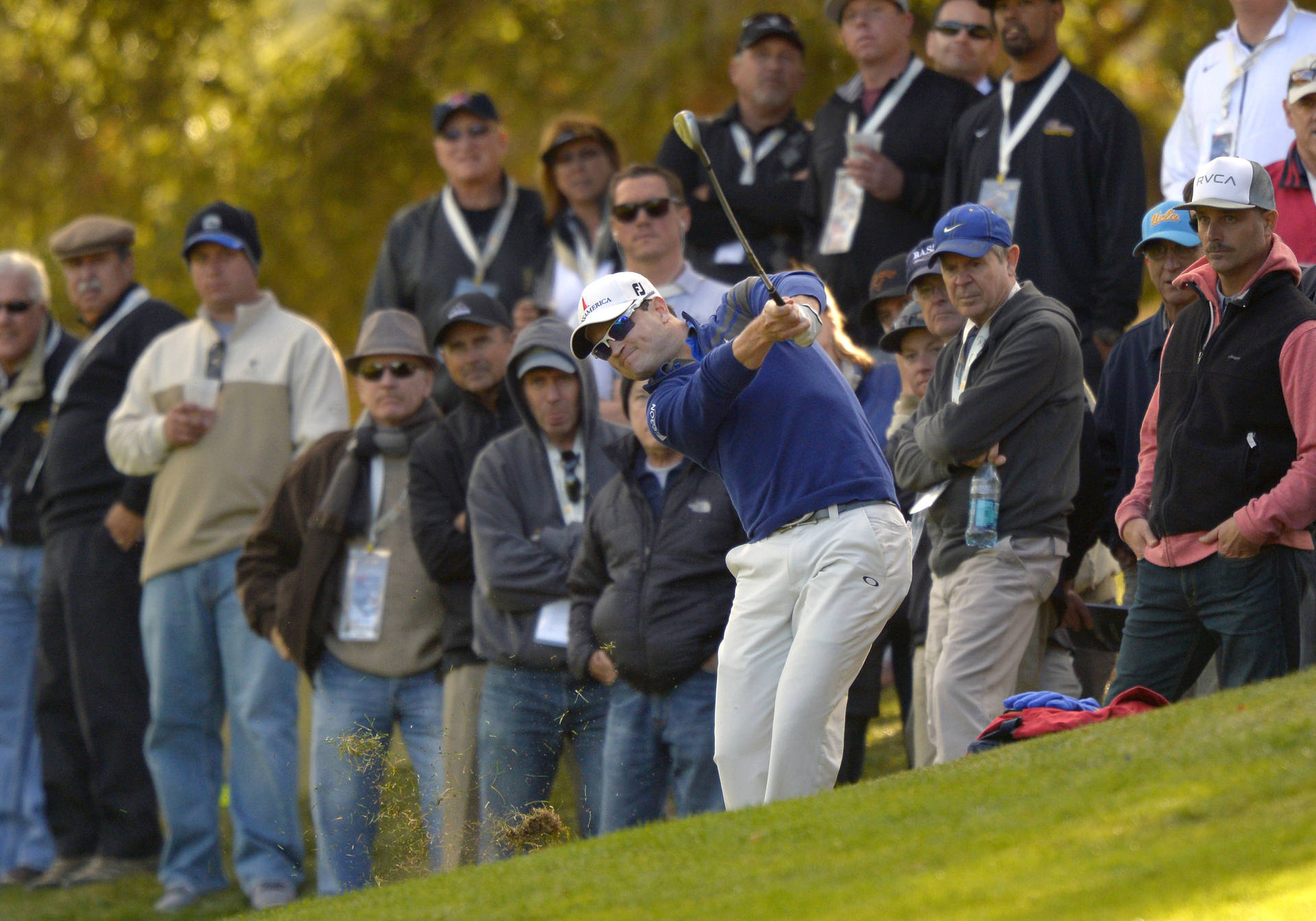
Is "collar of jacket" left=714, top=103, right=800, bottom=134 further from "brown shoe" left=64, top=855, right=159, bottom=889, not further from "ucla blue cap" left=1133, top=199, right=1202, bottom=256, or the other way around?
"brown shoe" left=64, top=855, right=159, bottom=889

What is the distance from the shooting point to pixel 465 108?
34.0 feet

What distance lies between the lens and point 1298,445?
6074 millimetres

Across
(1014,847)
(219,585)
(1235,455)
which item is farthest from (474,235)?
(1014,847)

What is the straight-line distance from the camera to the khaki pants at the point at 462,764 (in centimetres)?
807

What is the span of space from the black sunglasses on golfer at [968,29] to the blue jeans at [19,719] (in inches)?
242

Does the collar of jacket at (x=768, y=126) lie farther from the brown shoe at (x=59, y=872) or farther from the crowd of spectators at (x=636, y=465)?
the brown shoe at (x=59, y=872)

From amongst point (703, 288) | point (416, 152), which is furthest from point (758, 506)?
point (416, 152)

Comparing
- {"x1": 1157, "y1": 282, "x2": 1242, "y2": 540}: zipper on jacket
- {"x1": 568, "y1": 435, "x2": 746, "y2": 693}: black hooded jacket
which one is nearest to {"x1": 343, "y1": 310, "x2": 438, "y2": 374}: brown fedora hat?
Answer: {"x1": 568, "y1": 435, "x2": 746, "y2": 693}: black hooded jacket

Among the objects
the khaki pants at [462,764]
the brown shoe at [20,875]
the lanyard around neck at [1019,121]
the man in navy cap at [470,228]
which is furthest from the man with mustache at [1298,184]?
the brown shoe at [20,875]

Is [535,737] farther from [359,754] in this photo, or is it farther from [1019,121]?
[1019,121]

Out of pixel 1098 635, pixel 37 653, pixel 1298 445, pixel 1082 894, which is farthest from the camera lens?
pixel 37 653

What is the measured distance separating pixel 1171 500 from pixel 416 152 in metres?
9.70

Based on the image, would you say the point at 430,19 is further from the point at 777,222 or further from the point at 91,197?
the point at 777,222

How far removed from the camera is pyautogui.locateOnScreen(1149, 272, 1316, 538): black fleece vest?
6.19 metres
